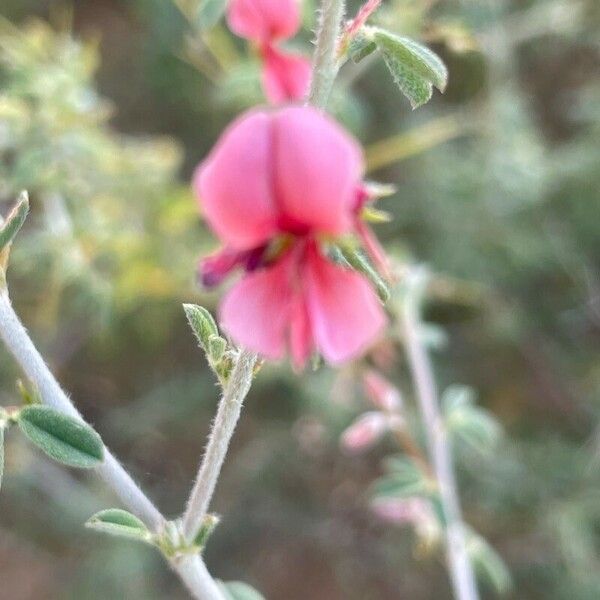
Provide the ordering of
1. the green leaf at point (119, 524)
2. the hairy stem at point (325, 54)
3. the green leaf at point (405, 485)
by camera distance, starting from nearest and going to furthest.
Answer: the hairy stem at point (325, 54)
the green leaf at point (119, 524)
the green leaf at point (405, 485)

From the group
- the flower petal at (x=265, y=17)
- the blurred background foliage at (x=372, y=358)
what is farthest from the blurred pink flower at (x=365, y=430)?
the flower petal at (x=265, y=17)

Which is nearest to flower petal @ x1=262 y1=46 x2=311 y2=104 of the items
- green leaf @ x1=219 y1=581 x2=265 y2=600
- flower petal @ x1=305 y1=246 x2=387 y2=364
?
flower petal @ x1=305 y1=246 x2=387 y2=364

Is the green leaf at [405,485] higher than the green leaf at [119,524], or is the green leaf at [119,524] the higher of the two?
the green leaf at [405,485]

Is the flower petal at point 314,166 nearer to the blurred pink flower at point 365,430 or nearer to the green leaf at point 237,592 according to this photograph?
the green leaf at point 237,592

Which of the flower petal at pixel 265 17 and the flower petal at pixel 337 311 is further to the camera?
the flower petal at pixel 265 17

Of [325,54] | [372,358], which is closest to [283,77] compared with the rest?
[325,54]

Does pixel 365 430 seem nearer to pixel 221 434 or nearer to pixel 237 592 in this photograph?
pixel 237 592

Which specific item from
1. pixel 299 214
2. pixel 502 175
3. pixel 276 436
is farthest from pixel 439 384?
pixel 299 214
